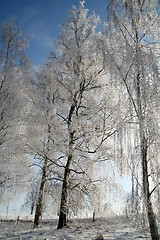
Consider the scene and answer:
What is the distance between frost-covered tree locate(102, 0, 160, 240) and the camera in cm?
288

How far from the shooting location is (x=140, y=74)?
2928 millimetres

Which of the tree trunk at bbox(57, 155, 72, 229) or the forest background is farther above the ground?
the forest background

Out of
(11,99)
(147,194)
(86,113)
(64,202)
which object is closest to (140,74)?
(147,194)

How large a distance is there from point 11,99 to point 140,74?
5.05 m

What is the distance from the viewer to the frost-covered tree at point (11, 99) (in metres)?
5.74

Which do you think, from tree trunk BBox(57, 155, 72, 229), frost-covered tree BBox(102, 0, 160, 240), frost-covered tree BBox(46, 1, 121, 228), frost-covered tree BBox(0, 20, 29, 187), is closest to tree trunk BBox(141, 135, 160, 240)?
frost-covered tree BBox(102, 0, 160, 240)

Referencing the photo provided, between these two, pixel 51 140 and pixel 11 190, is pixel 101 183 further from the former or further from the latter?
pixel 11 190

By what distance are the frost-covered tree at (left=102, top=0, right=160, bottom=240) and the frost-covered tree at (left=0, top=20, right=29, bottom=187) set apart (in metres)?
3.61

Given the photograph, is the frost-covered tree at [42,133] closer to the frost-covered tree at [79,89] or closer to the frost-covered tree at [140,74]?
the frost-covered tree at [79,89]

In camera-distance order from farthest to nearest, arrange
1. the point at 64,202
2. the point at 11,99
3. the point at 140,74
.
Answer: the point at 11,99
the point at 64,202
the point at 140,74

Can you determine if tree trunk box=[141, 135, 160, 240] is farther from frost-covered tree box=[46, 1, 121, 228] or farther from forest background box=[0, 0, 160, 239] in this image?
frost-covered tree box=[46, 1, 121, 228]

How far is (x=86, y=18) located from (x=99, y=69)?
216 cm

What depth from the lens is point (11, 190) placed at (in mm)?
6117

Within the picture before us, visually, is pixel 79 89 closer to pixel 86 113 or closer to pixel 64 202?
pixel 86 113
